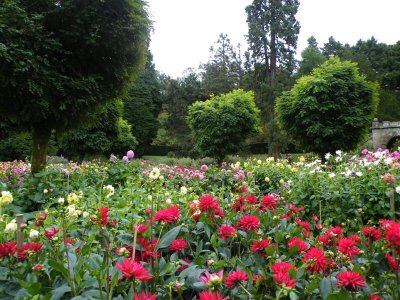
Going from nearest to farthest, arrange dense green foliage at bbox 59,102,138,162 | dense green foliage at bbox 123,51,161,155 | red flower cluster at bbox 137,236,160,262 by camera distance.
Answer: red flower cluster at bbox 137,236,160,262 → dense green foliage at bbox 59,102,138,162 → dense green foliage at bbox 123,51,161,155

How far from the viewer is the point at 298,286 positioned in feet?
3.71

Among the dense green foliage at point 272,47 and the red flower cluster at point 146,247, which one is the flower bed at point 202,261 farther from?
the dense green foliage at point 272,47

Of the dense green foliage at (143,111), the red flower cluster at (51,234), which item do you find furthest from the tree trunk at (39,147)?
the dense green foliage at (143,111)

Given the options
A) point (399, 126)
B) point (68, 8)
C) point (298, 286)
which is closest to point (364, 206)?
point (298, 286)

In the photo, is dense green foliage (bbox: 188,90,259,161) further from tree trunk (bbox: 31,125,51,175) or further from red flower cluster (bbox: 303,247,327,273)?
red flower cluster (bbox: 303,247,327,273)

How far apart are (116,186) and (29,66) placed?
6.04 ft

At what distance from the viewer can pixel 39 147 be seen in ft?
16.8

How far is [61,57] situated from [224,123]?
8479 millimetres

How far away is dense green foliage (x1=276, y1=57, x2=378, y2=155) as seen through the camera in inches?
434

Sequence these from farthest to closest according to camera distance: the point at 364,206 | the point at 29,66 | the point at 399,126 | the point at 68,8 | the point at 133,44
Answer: the point at 399,126 < the point at 133,44 < the point at 68,8 < the point at 29,66 < the point at 364,206

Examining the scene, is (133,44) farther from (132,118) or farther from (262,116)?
(132,118)

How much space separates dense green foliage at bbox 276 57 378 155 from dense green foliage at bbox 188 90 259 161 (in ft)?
6.45

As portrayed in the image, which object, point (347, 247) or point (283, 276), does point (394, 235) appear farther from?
point (283, 276)

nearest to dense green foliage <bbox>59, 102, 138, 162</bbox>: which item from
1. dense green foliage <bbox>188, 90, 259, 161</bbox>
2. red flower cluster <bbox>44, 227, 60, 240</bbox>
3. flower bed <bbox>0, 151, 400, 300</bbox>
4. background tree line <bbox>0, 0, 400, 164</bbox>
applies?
background tree line <bbox>0, 0, 400, 164</bbox>
